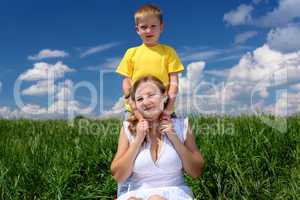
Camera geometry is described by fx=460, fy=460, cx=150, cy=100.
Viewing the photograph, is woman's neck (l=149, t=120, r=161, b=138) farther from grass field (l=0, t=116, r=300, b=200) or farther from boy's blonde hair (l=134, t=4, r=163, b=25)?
grass field (l=0, t=116, r=300, b=200)

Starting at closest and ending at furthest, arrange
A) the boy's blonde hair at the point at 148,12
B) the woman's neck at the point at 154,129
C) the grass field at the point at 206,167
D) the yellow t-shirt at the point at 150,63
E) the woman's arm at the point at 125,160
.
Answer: the woman's arm at the point at 125,160, the woman's neck at the point at 154,129, the boy's blonde hair at the point at 148,12, the yellow t-shirt at the point at 150,63, the grass field at the point at 206,167

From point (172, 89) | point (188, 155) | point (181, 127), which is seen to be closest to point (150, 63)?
point (172, 89)

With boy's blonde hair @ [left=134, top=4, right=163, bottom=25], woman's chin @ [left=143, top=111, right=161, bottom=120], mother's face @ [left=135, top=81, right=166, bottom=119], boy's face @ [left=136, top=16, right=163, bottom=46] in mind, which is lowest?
woman's chin @ [left=143, top=111, right=161, bottom=120]

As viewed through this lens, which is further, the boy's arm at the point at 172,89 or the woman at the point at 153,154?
the boy's arm at the point at 172,89

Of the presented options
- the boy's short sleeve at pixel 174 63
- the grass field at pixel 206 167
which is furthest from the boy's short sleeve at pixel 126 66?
the grass field at pixel 206 167

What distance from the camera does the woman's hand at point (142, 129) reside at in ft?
12.6

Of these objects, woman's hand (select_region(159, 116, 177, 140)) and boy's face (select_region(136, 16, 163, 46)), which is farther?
boy's face (select_region(136, 16, 163, 46))

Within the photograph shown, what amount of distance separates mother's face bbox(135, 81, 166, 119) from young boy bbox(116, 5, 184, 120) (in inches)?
43.0

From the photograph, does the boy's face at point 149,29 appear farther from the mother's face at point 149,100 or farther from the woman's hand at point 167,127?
the woman's hand at point 167,127

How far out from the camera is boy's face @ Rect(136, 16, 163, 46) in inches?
195

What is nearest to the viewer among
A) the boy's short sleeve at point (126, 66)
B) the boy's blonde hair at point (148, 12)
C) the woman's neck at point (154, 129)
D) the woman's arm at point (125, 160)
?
the woman's arm at point (125, 160)

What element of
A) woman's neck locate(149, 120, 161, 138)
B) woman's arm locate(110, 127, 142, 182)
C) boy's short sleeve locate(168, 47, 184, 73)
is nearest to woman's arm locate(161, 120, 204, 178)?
woman's neck locate(149, 120, 161, 138)

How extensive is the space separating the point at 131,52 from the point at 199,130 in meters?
2.61

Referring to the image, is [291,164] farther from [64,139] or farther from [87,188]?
[64,139]
